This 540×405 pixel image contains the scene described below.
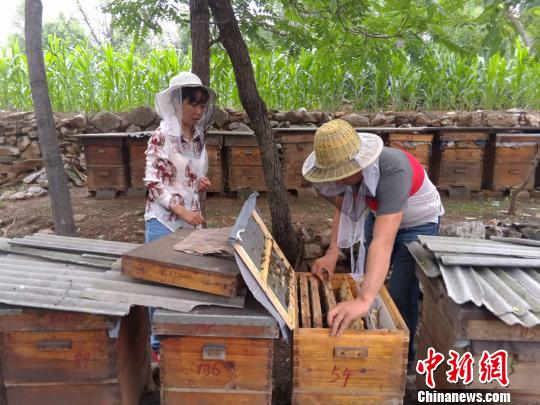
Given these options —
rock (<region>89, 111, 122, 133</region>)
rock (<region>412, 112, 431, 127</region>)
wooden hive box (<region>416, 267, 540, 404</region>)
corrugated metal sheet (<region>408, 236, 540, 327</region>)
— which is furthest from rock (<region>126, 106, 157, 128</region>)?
wooden hive box (<region>416, 267, 540, 404</region>)

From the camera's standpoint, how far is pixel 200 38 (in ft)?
12.2

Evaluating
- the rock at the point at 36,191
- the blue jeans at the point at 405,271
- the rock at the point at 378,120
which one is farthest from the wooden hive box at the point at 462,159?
the rock at the point at 36,191

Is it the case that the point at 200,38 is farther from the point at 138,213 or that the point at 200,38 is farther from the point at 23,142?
the point at 23,142

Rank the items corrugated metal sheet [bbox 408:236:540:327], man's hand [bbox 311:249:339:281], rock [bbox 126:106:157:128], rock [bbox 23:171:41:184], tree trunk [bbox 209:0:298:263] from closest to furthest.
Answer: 1. corrugated metal sheet [bbox 408:236:540:327]
2. man's hand [bbox 311:249:339:281]
3. tree trunk [bbox 209:0:298:263]
4. rock [bbox 126:106:157:128]
5. rock [bbox 23:171:41:184]

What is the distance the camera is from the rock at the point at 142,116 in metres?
7.03

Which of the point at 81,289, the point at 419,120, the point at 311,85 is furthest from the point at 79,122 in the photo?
the point at 81,289

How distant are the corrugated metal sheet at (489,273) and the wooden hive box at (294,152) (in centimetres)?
363

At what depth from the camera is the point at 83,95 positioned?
8.02 metres

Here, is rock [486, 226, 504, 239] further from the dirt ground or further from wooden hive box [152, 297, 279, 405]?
wooden hive box [152, 297, 279, 405]

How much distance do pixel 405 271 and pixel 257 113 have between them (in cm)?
199

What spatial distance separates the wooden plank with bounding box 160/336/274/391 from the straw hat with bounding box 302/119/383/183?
0.85m

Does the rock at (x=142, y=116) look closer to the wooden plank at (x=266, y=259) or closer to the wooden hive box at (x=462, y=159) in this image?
the wooden hive box at (x=462, y=159)

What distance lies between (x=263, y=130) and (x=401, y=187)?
6.74 ft

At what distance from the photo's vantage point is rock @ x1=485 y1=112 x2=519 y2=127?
6750 mm
